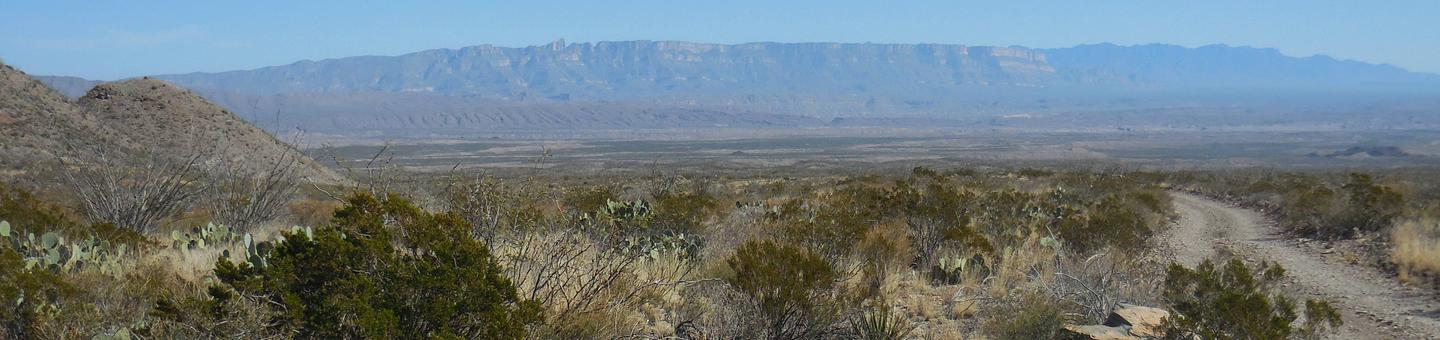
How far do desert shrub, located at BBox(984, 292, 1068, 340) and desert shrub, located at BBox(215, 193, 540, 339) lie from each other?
344 cm

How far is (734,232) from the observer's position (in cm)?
1018

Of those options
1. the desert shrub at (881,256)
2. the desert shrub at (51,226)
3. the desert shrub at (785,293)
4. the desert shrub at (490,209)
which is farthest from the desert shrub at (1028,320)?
the desert shrub at (51,226)

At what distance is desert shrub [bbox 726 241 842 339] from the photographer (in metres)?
5.66

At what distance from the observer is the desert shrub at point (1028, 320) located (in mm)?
6137

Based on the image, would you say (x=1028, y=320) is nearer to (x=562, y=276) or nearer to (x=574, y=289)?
(x=574, y=289)

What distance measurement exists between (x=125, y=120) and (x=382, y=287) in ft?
124

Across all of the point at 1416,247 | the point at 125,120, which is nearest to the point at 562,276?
the point at 1416,247

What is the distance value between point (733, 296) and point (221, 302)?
2988 mm

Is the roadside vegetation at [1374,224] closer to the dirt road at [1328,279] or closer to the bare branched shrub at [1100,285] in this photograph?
the dirt road at [1328,279]

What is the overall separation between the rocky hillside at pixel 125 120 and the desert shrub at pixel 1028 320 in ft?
86.7

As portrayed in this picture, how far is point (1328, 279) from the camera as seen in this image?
10.9 m

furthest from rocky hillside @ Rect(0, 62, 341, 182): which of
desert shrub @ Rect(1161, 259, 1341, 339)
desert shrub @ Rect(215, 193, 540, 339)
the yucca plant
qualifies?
desert shrub @ Rect(1161, 259, 1341, 339)

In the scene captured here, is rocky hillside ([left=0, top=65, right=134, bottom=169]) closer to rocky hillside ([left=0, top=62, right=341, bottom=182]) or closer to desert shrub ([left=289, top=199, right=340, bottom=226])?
rocky hillside ([left=0, top=62, right=341, bottom=182])

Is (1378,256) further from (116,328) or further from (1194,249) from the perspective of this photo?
(116,328)
